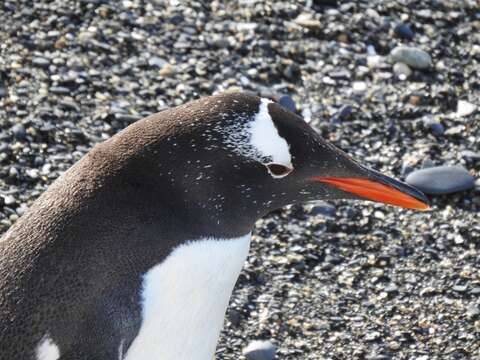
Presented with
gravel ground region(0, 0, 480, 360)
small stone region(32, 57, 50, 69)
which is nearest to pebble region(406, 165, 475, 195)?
gravel ground region(0, 0, 480, 360)

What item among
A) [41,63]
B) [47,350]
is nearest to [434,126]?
[41,63]

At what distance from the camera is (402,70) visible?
19.5 feet

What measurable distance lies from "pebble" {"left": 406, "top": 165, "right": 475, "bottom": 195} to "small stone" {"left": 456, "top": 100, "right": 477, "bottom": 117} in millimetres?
539

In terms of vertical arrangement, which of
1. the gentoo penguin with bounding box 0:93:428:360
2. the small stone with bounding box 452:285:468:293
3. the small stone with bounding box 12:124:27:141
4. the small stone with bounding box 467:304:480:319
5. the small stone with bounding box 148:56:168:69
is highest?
the gentoo penguin with bounding box 0:93:428:360

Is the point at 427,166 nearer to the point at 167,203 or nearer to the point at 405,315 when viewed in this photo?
the point at 405,315

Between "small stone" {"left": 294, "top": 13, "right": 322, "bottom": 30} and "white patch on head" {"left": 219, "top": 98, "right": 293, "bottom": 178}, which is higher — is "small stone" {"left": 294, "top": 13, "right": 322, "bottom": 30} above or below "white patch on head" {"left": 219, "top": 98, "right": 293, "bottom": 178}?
below

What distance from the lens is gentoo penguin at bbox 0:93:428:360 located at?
312cm

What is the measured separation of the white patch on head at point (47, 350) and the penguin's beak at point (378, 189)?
1.07m

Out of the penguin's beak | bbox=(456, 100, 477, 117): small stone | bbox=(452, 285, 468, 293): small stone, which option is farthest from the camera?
bbox=(456, 100, 477, 117): small stone

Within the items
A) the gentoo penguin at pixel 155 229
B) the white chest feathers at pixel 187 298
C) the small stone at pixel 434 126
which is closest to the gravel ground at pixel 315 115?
the small stone at pixel 434 126

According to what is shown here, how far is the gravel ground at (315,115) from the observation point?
4.57m

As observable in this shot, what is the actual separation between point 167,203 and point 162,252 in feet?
0.52

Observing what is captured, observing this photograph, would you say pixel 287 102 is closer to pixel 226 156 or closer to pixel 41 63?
pixel 41 63

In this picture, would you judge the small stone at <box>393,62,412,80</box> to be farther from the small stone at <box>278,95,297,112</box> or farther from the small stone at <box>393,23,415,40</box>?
the small stone at <box>278,95,297,112</box>
